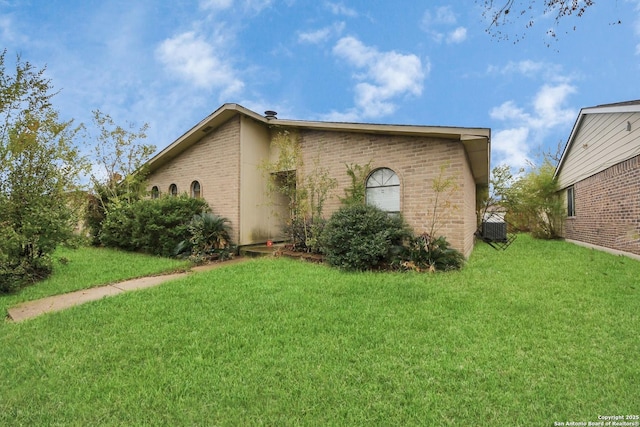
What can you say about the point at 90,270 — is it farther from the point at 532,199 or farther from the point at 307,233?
the point at 532,199

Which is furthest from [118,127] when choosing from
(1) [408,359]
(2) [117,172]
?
(1) [408,359]

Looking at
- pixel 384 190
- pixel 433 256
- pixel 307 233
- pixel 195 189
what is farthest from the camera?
pixel 195 189

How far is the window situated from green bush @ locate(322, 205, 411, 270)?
413 inches

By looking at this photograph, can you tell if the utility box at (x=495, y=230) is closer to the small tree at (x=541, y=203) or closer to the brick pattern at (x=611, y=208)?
the small tree at (x=541, y=203)

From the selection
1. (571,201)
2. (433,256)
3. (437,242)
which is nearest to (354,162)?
(437,242)

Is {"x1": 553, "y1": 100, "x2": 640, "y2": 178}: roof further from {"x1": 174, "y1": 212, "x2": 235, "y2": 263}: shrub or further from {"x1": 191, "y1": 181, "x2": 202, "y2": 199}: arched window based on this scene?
{"x1": 191, "y1": 181, "x2": 202, "y2": 199}: arched window

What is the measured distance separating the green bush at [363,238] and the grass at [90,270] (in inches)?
150

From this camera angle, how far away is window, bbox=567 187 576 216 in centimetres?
1273

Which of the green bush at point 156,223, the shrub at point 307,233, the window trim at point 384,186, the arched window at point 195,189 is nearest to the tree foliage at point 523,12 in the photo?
the window trim at point 384,186

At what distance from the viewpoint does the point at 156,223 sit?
878cm

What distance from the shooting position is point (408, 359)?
2793mm

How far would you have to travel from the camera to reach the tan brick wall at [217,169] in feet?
30.3

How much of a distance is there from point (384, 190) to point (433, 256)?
2151 mm

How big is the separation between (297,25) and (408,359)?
940 cm
